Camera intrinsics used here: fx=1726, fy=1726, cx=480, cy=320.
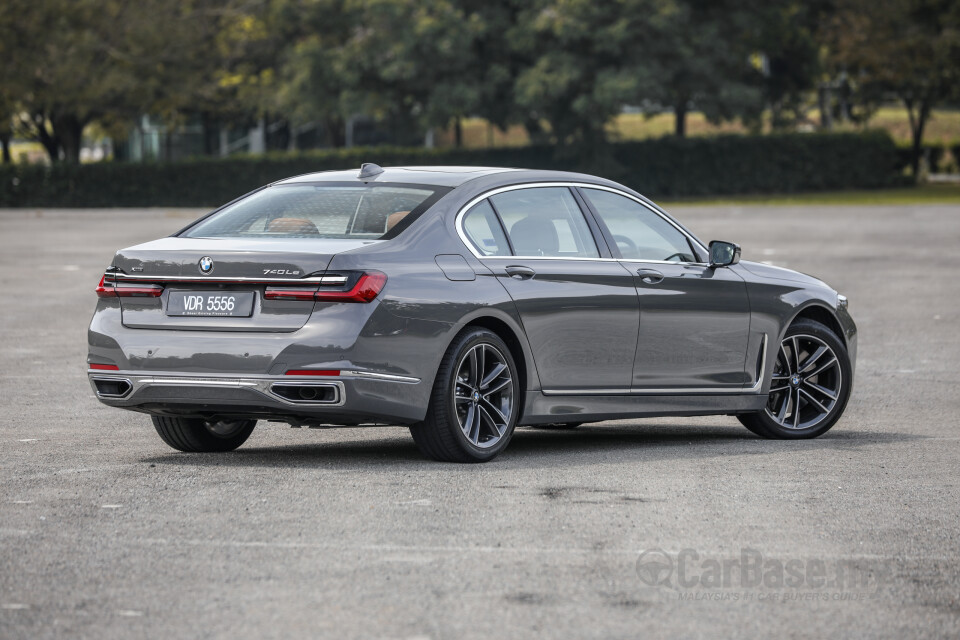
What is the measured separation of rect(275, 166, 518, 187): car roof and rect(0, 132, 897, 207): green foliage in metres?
43.2

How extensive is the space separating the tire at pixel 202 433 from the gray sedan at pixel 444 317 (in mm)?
11

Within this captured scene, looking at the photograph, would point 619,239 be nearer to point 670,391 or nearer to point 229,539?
point 670,391

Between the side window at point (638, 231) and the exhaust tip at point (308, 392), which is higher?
the side window at point (638, 231)

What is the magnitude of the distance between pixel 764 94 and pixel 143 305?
6277 centimetres

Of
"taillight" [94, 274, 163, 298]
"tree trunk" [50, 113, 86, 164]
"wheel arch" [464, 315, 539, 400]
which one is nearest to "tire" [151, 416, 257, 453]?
"taillight" [94, 274, 163, 298]

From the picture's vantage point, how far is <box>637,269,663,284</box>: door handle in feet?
30.3

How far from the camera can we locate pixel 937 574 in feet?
19.6

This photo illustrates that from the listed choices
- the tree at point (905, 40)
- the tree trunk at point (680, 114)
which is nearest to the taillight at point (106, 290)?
the tree trunk at point (680, 114)

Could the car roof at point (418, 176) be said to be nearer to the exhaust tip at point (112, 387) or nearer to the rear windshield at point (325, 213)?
the rear windshield at point (325, 213)

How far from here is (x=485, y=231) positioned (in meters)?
8.63

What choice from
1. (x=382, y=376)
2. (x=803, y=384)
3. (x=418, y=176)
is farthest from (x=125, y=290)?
(x=803, y=384)

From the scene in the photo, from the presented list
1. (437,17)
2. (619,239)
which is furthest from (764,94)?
(619,239)

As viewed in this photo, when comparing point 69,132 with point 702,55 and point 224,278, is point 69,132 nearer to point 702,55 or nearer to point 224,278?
point 702,55

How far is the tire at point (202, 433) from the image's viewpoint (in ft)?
29.2
